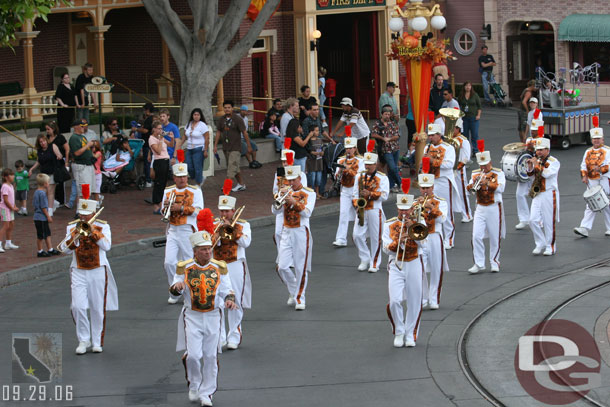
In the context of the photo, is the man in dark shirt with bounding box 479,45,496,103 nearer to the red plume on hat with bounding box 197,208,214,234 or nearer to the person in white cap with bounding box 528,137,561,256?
the person in white cap with bounding box 528,137,561,256

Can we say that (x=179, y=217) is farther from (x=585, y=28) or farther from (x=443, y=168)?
(x=585, y=28)

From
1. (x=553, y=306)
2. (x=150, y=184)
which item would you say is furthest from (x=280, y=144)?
(x=553, y=306)

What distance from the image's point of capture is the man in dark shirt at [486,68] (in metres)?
35.2

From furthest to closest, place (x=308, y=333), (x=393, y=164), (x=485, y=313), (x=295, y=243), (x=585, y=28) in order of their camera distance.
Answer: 1. (x=585, y=28)
2. (x=393, y=164)
3. (x=295, y=243)
4. (x=485, y=313)
5. (x=308, y=333)

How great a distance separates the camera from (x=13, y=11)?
637 inches

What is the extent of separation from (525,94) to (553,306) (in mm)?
12541

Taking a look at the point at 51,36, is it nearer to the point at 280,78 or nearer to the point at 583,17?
the point at 280,78

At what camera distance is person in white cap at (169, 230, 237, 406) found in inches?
422

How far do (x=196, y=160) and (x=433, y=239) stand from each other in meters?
8.51

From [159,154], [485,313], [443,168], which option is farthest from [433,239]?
[159,154]

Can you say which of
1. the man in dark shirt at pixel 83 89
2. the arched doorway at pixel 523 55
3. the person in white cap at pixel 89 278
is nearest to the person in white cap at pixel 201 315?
the person in white cap at pixel 89 278

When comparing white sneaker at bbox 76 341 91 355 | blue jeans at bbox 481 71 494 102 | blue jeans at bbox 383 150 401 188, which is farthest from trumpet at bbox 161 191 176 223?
blue jeans at bbox 481 71 494 102

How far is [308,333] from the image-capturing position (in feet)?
43.0

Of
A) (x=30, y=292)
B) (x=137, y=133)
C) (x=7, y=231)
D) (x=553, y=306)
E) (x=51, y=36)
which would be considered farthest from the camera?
(x=51, y=36)
